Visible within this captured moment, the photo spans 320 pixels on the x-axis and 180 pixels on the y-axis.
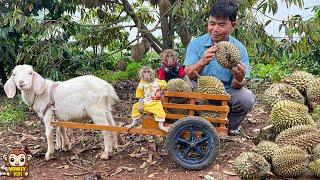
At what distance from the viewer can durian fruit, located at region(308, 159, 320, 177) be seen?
164cm

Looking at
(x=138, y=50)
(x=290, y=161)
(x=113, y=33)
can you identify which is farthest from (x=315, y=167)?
(x=113, y=33)

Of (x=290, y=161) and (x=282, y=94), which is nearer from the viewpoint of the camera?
(x=290, y=161)

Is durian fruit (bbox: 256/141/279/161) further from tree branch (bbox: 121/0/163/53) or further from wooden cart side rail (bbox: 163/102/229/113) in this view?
tree branch (bbox: 121/0/163/53)

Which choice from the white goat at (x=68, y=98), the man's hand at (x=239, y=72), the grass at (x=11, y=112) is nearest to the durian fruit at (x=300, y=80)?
the man's hand at (x=239, y=72)

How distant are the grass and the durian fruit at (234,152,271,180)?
14.0 ft

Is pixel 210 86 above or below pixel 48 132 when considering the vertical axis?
above

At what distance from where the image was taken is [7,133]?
533cm

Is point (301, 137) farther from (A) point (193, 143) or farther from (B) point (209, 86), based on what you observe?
(A) point (193, 143)

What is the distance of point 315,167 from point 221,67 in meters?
2.75

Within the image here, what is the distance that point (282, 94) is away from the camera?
82.9 inches

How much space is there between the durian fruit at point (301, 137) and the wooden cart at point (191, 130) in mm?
1940

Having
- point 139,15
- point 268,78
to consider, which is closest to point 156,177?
point 139,15

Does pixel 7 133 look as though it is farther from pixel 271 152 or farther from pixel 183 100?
pixel 271 152

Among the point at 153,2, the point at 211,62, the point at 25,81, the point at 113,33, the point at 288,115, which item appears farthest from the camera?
the point at 113,33
